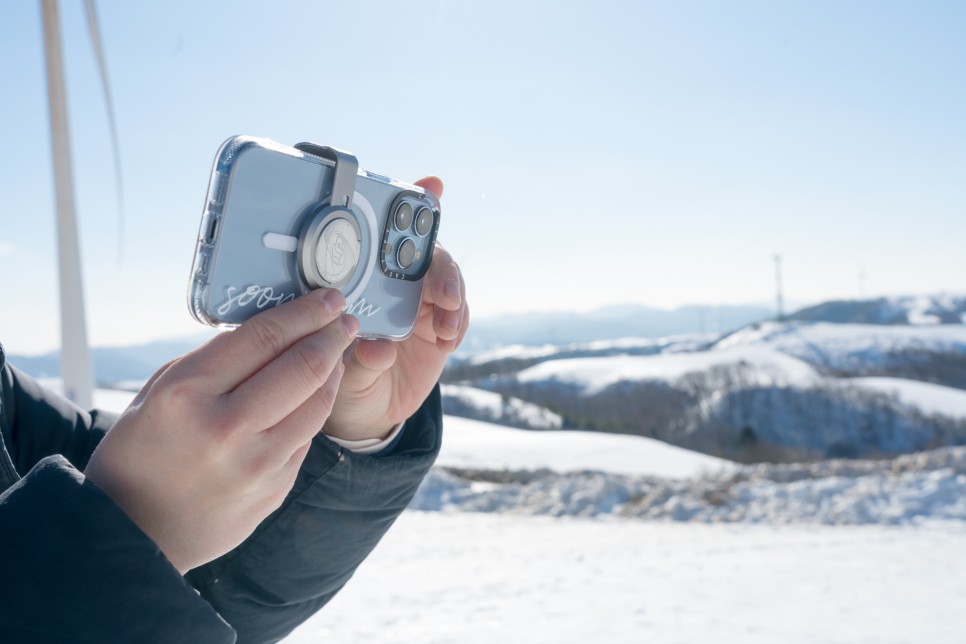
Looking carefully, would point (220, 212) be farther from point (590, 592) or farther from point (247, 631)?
point (590, 592)

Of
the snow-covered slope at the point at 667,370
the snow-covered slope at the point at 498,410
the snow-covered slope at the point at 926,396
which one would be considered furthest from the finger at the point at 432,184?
the snow-covered slope at the point at 667,370

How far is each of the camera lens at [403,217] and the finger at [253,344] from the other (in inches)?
15.9

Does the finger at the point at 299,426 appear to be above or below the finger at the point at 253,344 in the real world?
below

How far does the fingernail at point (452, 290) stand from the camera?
1524 millimetres

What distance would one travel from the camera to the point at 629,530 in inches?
313

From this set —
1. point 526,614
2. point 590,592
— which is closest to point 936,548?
point 590,592

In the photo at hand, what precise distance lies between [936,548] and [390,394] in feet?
20.9

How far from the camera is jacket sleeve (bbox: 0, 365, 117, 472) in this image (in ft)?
5.37

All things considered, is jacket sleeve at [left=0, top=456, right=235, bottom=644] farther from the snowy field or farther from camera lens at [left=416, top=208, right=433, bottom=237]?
the snowy field

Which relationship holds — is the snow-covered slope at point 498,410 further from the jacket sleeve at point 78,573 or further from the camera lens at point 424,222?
the jacket sleeve at point 78,573

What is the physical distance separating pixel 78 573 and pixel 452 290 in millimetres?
846

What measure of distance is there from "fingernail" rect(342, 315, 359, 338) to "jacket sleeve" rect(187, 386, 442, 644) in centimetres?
55

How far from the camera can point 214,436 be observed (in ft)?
2.93

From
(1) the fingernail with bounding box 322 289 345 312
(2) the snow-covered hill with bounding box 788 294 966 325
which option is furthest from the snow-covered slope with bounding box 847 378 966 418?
(2) the snow-covered hill with bounding box 788 294 966 325
